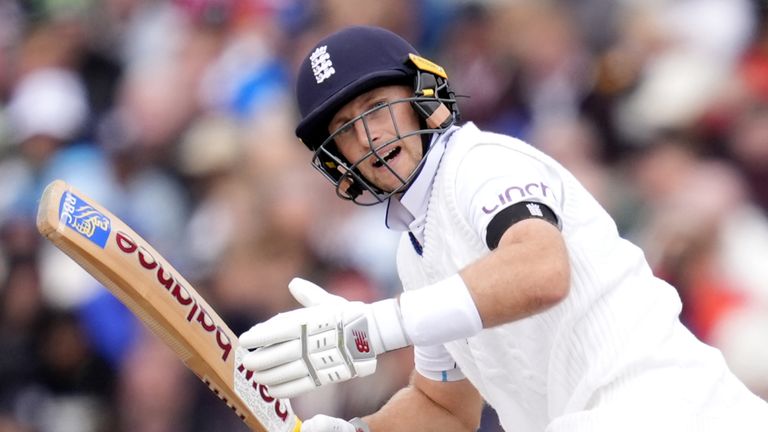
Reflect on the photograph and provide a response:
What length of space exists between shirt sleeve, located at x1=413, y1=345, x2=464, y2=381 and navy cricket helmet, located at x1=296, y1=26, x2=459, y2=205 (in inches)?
28.7

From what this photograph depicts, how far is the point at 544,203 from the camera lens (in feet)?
8.75

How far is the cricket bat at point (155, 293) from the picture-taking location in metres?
2.93

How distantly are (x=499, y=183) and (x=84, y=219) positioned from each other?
3.81ft

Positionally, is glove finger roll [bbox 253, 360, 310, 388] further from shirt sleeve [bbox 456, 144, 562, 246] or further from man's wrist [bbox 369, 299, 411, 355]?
shirt sleeve [bbox 456, 144, 562, 246]

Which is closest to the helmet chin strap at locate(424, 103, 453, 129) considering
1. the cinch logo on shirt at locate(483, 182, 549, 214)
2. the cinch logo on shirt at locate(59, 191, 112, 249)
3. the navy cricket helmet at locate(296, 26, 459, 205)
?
the navy cricket helmet at locate(296, 26, 459, 205)

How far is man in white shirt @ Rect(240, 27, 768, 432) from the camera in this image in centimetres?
256

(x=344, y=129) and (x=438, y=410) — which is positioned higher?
(x=344, y=129)

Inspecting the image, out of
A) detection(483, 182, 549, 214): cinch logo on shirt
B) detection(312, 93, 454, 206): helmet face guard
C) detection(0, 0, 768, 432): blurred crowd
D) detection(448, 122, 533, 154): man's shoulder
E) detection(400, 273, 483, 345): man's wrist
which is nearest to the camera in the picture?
detection(400, 273, 483, 345): man's wrist

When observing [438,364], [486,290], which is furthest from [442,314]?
[438,364]

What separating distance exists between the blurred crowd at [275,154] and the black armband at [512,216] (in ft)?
7.85

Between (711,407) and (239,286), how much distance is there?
3314 millimetres

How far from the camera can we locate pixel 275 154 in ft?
19.2

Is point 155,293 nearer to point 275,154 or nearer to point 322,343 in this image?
point 322,343

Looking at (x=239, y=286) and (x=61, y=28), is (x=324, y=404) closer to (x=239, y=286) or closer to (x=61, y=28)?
(x=239, y=286)
